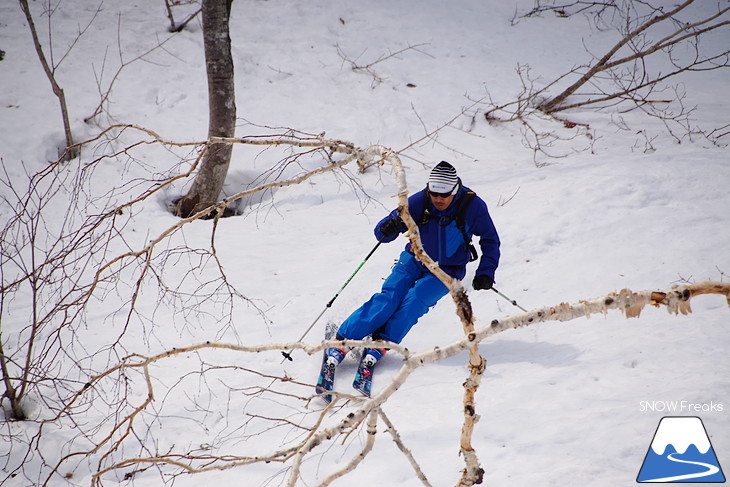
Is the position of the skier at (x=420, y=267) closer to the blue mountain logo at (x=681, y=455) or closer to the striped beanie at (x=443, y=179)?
the striped beanie at (x=443, y=179)

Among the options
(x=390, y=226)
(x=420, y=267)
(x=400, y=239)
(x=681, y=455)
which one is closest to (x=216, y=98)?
(x=400, y=239)

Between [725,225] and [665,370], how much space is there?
267 cm

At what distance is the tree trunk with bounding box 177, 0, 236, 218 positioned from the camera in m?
5.98

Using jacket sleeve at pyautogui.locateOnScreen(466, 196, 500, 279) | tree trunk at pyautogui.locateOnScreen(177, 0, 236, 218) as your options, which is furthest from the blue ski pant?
tree trunk at pyautogui.locateOnScreen(177, 0, 236, 218)

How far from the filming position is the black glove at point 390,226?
13.0 feet

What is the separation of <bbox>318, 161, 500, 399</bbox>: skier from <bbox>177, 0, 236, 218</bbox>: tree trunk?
9.16 ft

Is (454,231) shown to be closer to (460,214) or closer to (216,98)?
(460,214)

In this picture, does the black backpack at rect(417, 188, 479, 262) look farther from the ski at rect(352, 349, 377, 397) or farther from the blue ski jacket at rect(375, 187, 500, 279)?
the ski at rect(352, 349, 377, 397)

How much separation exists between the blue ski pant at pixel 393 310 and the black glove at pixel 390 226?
0.41 m

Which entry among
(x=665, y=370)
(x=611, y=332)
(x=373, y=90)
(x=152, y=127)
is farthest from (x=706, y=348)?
(x=152, y=127)

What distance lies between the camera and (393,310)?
13.3 feet

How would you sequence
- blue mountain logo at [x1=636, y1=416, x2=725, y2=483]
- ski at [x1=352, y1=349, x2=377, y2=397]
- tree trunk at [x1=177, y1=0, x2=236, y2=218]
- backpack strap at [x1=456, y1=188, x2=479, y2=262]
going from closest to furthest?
blue mountain logo at [x1=636, y1=416, x2=725, y2=483] < backpack strap at [x1=456, y1=188, x2=479, y2=262] < ski at [x1=352, y1=349, x2=377, y2=397] < tree trunk at [x1=177, y1=0, x2=236, y2=218]

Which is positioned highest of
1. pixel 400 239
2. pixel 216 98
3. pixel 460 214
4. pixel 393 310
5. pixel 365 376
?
pixel 216 98

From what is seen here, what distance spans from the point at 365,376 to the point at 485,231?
4.93ft
